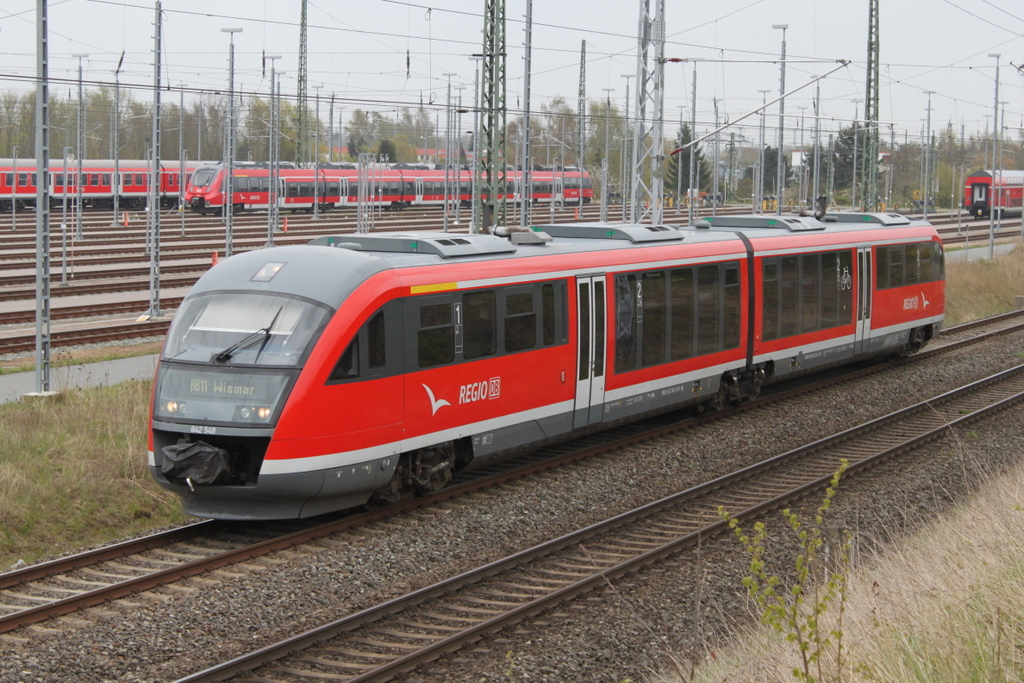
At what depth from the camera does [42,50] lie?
14328mm

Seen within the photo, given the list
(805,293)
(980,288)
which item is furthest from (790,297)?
(980,288)

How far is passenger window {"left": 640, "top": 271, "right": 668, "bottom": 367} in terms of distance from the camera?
49.8 feet

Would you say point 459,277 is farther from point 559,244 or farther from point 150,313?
point 150,313

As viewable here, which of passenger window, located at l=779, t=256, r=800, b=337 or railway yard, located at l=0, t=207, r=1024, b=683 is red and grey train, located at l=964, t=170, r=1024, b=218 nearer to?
passenger window, located at l=779, t=256, r=800, b=337

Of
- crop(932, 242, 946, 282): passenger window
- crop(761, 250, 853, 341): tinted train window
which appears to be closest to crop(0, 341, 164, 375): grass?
crop(761, 250, 853, 341): tinted train window

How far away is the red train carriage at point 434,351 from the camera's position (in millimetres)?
10297

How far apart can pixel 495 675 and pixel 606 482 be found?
573 centimetres

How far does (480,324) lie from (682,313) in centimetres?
451

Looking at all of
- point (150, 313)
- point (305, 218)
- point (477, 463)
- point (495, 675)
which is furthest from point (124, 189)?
point (495, 675)

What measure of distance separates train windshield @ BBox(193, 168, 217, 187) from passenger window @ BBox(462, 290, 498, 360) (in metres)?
51.6

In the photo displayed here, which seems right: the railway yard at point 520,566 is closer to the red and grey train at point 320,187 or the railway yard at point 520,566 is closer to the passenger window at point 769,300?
the passenger window at point 769,300

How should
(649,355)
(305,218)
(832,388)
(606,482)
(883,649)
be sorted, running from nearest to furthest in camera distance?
1. (883,649)
2. (606,482)
3. (649,355)
4. (832,388)
5. (305,218)

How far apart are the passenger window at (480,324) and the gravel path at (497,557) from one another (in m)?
1.62

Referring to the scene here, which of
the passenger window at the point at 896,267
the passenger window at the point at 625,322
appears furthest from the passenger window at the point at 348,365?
the passenger window at the point at 896,267
